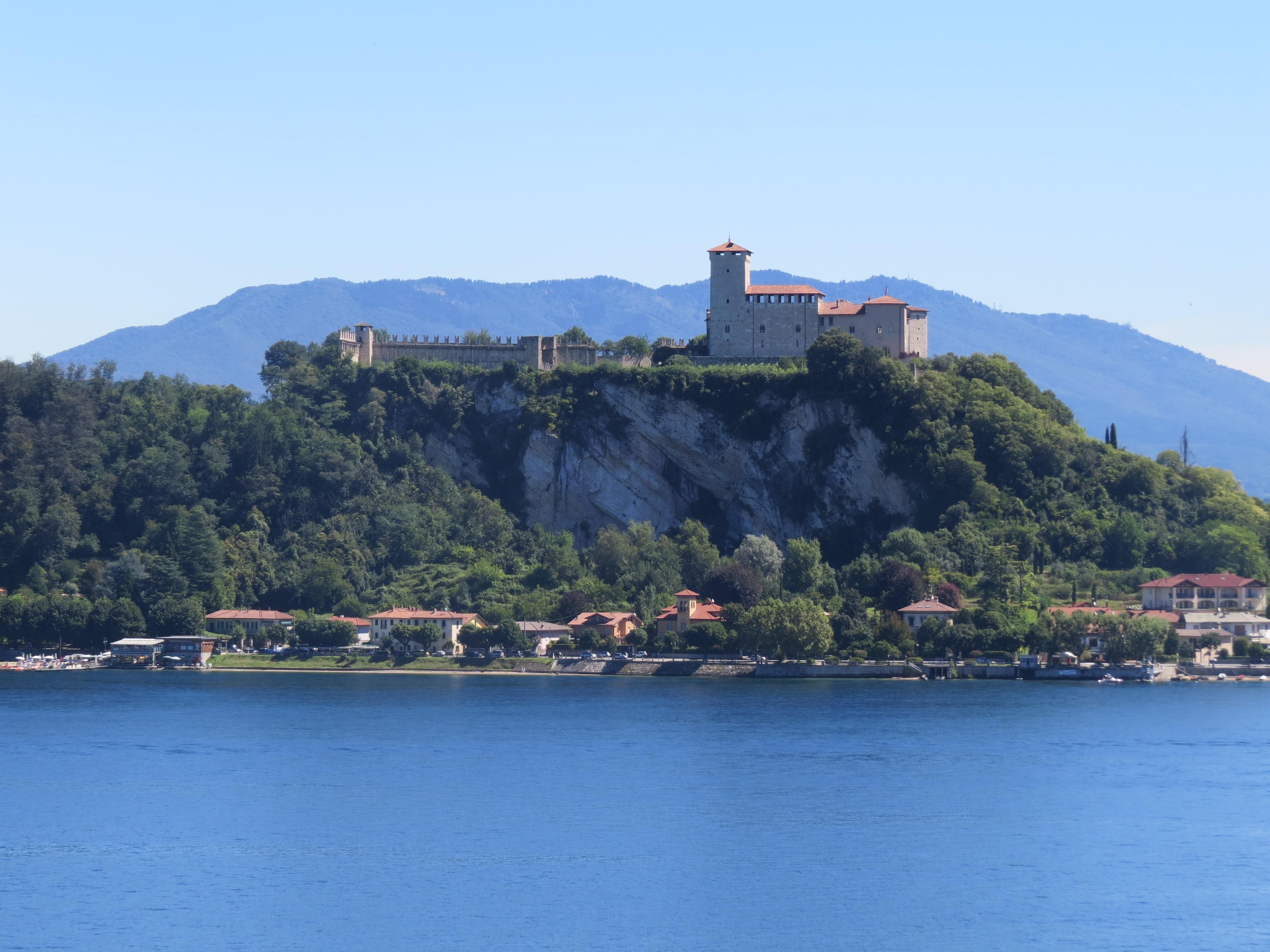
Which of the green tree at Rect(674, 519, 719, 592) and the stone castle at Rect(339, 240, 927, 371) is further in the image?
the stone castle at Rect(339, 240, 927, 371)

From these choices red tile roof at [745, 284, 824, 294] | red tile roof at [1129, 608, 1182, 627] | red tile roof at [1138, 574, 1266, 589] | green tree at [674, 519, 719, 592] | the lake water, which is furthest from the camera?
red tile roof at [745, 284, 824, 294]

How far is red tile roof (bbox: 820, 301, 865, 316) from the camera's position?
102125 millimetres

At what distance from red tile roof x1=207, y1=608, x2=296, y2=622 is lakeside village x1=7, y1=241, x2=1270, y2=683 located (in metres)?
0.16

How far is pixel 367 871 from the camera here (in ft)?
136

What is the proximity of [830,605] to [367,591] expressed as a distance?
88.0 feet

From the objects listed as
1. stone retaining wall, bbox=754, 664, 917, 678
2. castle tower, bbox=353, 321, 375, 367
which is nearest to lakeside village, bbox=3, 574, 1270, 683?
stone retaining wall, bbox=754, 664, 917, 678

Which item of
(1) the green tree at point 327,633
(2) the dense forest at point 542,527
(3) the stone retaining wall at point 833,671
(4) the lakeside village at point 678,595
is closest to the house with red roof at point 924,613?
(4) the lakeside village at point 678,595

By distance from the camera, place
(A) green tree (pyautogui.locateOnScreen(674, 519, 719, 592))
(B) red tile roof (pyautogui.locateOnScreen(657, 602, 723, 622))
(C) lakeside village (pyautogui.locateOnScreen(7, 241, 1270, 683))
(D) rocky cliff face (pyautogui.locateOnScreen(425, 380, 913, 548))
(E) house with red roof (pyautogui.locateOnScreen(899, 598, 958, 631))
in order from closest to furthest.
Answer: (C) lakeside village (pyautogui.locateOnScreen(7, 241, 1270, 683)), (E) house with red roof (pyautogui.locateOnScreen(899, 598, 958, 631)), (B) red tile roof (pyautogui.locateOnScreen(657, 602, 723, 622)), (A) green tree (pyautogui.locateOnScreen(674, 519, 719, 592)), (D) rocky cliff face (pyautogui.locateOnScreen(425, 380, 913, 548))

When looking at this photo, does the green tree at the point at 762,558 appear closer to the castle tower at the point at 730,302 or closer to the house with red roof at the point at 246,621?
the castle tower at the point at 730,302

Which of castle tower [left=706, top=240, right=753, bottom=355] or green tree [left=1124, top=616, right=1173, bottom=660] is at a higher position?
castle tower [left=706, top=240, right=753, bottom=355]

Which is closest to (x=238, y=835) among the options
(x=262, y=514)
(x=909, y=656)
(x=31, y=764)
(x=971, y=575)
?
(x=31, y=764)

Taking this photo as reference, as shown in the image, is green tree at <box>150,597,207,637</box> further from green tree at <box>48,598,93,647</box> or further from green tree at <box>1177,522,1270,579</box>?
green tree at <box>1177,522,1270,579</box>

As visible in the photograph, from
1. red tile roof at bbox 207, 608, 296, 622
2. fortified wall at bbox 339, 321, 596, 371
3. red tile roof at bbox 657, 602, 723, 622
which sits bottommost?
red tile roof at bbox 207, 608, 296, 622

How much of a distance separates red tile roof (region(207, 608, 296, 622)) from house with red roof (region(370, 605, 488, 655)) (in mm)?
5494
